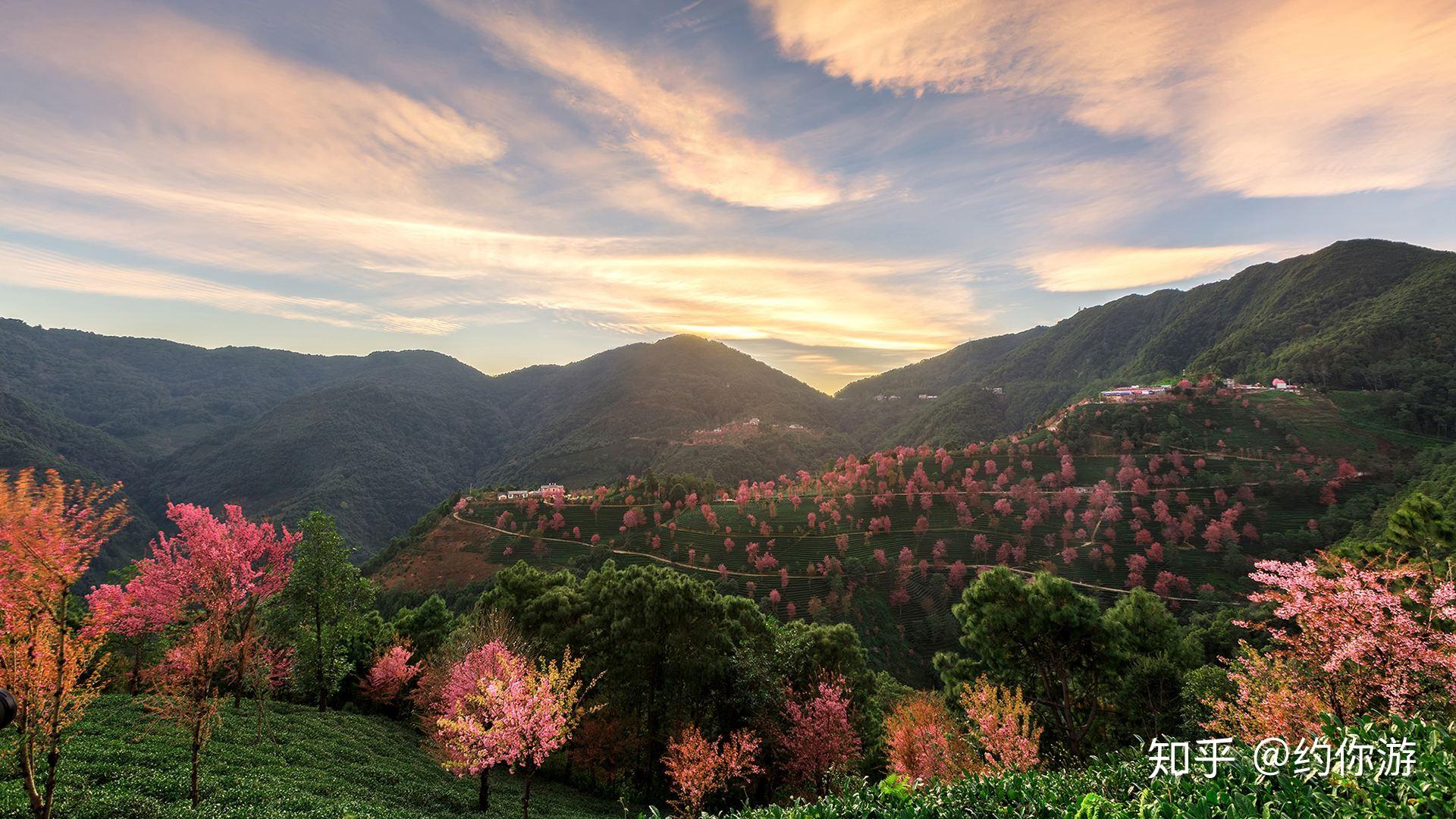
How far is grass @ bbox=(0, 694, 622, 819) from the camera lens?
49.6ft

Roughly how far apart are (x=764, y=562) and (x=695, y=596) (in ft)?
259

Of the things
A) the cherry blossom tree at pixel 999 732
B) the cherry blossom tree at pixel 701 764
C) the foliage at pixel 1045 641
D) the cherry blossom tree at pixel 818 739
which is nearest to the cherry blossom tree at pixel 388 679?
the cherry blossom tree at pixel 701 764

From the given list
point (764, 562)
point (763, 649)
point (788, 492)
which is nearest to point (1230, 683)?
point (763, 649)

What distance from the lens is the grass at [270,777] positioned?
15.1 meters

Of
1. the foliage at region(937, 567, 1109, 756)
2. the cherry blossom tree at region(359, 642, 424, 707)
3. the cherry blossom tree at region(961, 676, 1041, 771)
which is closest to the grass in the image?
the cherry blossom tree at region(359, 642, 424, 707)

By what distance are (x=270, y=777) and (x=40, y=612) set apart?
10687 millimetres

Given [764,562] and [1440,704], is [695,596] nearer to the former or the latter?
[1440,704]

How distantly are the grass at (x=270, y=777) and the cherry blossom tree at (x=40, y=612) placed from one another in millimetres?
3007

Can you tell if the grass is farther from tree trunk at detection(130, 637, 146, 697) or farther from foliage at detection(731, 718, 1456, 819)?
foliage at detection(731, 718, 1456, 819)

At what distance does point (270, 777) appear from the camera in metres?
18.8

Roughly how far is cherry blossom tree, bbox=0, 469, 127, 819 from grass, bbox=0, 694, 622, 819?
3.01 metres

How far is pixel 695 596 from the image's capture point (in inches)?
1323

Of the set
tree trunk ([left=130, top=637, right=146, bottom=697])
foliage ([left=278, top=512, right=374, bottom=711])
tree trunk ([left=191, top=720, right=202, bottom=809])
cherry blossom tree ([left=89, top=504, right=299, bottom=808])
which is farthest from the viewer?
foliage ([left=278, top=512, right=374, bottom=711])

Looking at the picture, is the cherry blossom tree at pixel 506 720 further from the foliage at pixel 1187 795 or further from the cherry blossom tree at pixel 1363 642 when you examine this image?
the cherry blossom tree at pixel 1363 642
